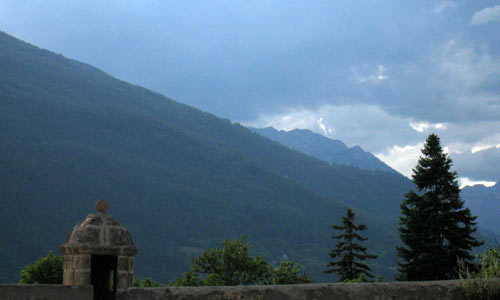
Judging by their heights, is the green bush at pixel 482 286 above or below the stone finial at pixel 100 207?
below

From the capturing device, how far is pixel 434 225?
125ft

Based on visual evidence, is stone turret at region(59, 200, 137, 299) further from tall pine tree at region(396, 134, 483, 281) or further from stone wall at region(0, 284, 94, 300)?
tall pine tree at region(396, 134, 483, 281)

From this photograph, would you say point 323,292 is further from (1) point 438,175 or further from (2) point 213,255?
(2) point 213,255

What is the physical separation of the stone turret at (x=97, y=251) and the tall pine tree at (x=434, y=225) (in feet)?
105

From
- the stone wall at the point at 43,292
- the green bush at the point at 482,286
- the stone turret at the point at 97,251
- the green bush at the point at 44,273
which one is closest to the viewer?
the stone wall at the point at 43,292

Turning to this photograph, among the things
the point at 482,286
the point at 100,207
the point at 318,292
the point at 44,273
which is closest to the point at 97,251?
the point at 100,207

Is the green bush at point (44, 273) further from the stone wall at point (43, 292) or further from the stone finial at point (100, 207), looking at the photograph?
the stone wall at point (43, 292)

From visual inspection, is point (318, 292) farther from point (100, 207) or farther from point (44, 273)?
point (44, 273)

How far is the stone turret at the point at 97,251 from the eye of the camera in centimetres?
774

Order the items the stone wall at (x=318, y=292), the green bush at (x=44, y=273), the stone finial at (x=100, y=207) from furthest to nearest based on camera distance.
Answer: the green bush at (x=44, y=273) < the stone finial at (x=100, y=207) < the stone wall at (x=318, y=292)

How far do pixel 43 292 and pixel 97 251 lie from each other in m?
0.90

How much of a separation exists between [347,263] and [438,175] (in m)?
13.6

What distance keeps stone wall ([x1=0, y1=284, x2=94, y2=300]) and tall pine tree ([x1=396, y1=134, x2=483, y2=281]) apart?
32.6m

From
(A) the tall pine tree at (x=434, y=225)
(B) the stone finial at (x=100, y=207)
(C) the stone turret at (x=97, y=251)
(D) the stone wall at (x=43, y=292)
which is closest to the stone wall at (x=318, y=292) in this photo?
(C) the stone turret at (x=97, y=251)
